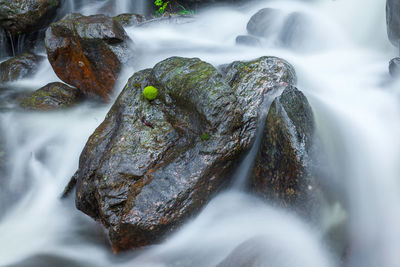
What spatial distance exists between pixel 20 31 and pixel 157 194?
8277 mm

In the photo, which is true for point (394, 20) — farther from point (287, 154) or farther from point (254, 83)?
point (287, 154)

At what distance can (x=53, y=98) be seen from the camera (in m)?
6.65

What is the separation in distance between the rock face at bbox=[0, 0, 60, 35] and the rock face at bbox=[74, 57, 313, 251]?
21.6 feet

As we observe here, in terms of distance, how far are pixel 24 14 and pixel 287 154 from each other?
29.2 feet

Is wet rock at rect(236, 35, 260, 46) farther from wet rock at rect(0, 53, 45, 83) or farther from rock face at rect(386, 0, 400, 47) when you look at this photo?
wet rock at rect(0, 53, 45, 83)

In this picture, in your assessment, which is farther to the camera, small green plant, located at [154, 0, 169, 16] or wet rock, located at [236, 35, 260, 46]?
small green plant, located at [154, 0, 169, 16]

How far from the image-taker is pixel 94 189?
3844mm

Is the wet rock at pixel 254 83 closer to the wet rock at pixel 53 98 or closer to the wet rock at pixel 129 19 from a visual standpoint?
the wet rock at pixel 53 98

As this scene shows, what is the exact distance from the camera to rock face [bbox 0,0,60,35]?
8688mm

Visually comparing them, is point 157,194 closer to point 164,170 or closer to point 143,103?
point 164,170

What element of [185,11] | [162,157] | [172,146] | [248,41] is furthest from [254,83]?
[185,11]

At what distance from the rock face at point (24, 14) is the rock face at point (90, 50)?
329 centimetres

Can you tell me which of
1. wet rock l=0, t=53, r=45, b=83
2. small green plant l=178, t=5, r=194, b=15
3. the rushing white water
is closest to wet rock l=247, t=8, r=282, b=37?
the rushing white water

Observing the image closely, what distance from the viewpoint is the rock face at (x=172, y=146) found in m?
3.47
